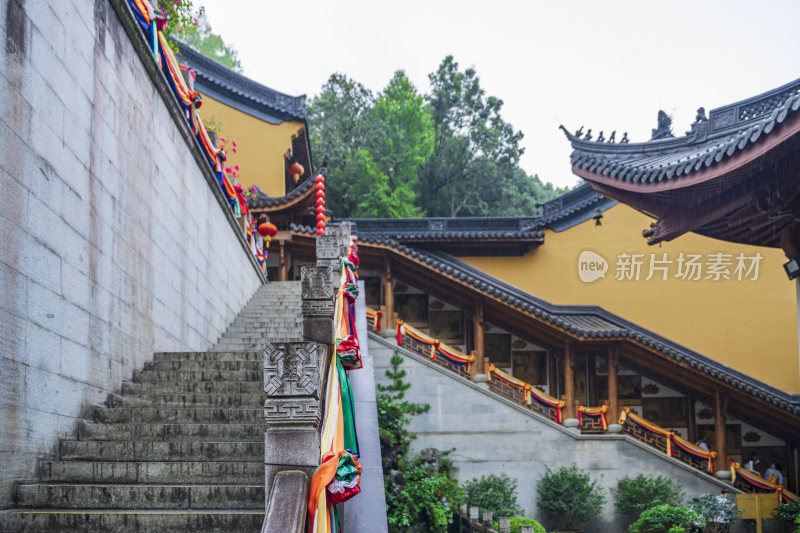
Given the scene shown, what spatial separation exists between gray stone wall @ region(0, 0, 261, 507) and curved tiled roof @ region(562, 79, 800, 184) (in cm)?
659

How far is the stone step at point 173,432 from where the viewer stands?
5.95m

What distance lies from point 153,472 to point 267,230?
40.4 ft

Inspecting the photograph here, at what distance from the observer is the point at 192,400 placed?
21.9ft

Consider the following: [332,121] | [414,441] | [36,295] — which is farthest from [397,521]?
[332,121]

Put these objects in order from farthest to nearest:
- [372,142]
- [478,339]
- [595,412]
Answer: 1. [372,142]
2. [478,339]
3. [595,412]

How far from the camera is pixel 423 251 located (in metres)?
20.3

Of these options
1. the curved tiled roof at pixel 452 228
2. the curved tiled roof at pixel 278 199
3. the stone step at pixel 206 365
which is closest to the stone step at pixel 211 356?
the stone step at pixel 206 365

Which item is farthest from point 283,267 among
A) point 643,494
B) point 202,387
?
point 202,387

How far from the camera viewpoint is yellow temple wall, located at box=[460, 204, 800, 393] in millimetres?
19594

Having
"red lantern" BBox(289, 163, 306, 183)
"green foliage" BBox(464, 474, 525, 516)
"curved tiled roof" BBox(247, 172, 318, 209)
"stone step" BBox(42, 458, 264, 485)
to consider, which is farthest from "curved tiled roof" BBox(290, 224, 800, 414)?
"stone step" BBox(42, 458, 264, 485)

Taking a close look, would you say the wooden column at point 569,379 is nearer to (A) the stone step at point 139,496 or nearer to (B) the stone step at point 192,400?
(B) the stone step at point 192,400

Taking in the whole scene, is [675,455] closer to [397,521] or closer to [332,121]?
[397,521]

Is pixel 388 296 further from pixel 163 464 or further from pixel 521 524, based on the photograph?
pixel 163 464

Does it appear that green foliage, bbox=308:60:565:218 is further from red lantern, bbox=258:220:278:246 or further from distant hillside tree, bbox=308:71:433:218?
red lantern, bbox=258:220:278:246
